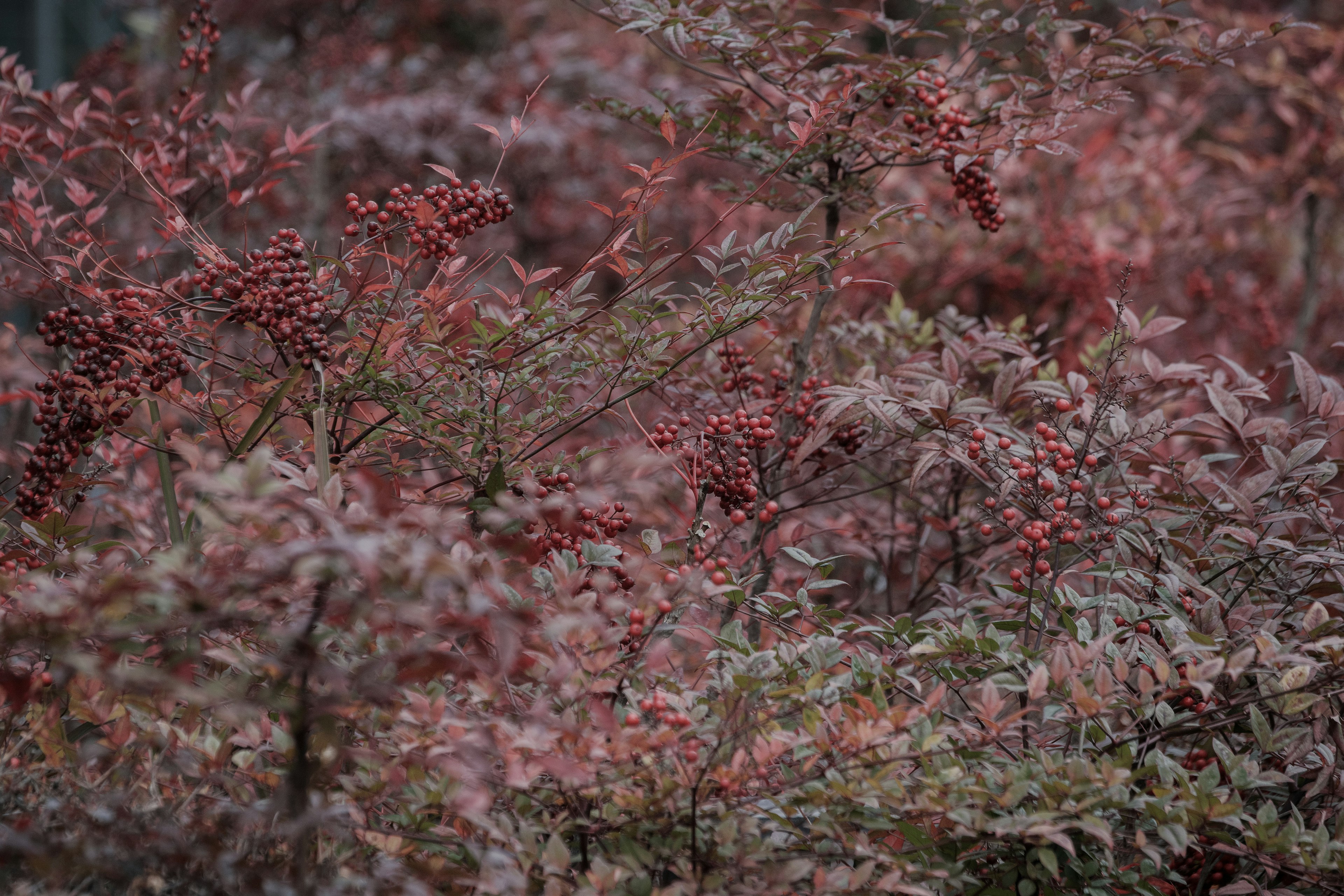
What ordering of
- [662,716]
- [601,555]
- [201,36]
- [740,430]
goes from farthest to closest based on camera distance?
1. [201,36]
2. [740,430]
3. [601,555]
4. [662,716]

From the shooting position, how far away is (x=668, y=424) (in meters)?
2.02

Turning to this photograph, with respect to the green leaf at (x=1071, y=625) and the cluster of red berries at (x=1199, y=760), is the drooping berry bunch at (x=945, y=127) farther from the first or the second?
the cluster of red berries at (x=1199, y=760)

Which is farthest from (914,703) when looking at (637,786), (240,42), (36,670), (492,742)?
(240,42)

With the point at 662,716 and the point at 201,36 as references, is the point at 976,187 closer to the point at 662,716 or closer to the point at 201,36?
the point at 662,716

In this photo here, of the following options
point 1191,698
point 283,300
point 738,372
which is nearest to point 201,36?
point 283,300

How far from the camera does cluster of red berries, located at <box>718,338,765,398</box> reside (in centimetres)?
205

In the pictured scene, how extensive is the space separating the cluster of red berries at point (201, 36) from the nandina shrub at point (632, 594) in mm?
22

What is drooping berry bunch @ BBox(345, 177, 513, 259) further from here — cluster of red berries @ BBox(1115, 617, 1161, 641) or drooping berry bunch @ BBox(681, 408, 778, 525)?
cluster of red berries @ BBox(1115, 617, 1161, 641)

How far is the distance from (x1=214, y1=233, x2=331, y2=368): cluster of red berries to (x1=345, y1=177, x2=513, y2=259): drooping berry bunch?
0.12 m

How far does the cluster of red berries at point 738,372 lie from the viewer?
2.05m

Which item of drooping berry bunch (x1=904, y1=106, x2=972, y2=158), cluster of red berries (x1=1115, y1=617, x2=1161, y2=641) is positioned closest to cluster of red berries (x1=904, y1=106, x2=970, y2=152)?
drooping berry bunch (x1=904, y1=106, x2=972, y2=158)

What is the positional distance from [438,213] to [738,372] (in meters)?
0.76

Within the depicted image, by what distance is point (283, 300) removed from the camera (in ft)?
5.03

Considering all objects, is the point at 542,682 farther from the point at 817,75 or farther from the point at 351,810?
the point at 817,75
